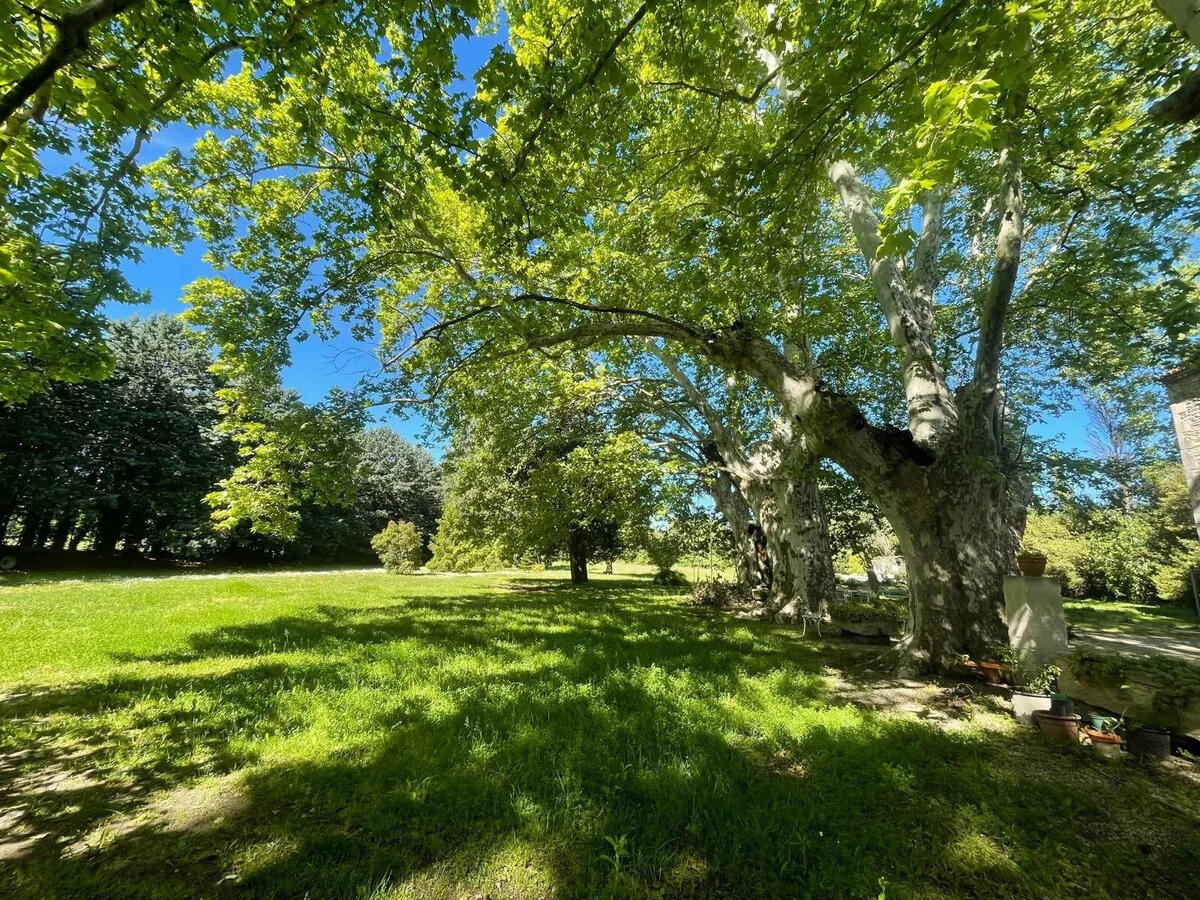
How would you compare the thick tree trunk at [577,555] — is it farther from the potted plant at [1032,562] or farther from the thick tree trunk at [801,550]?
the potted plant at [1032,562]

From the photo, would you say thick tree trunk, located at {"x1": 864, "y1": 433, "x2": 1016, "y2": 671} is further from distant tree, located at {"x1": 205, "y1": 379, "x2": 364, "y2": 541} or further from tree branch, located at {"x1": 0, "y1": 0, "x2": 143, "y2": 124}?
distant tree, located at {"x1": 205, "y1": 379, "x2": 364, "y2": 541}

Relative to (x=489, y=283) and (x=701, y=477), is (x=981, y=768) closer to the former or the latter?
(x=489, y=283)

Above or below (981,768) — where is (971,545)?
above

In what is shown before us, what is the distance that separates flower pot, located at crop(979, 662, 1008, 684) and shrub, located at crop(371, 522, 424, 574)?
→ 80.0 feet

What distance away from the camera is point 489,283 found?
802 cm

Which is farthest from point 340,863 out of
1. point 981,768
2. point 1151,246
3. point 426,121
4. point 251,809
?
point 1151,246

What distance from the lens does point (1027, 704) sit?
4090 millimetres

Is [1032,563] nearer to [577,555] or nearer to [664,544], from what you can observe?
[664,544]

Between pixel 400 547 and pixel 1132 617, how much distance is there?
1102 inches

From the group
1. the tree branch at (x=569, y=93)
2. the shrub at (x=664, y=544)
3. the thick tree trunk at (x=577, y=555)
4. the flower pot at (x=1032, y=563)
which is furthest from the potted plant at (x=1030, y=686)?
the thick tree trunk at (x=577, y=555)

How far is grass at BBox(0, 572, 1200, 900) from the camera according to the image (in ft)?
6.97

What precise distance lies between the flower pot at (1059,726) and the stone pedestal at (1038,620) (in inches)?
41.2

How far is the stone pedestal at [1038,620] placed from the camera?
4629 mm

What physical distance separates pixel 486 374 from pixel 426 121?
5817 millimetres
